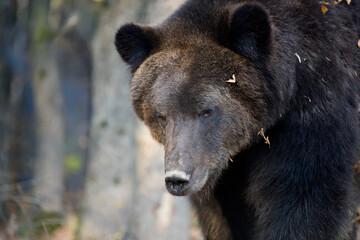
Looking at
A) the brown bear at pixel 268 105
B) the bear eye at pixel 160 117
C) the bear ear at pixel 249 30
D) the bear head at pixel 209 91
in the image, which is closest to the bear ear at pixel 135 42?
the brown bear at pixel 268 105

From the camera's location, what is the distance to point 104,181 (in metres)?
11.4

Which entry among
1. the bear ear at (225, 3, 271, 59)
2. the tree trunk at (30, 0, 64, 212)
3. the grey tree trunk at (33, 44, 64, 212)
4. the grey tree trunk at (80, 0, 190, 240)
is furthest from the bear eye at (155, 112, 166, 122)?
the grey tree trunk at (33, 44, 64, 212)

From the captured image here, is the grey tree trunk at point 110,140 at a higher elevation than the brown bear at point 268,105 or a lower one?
lower

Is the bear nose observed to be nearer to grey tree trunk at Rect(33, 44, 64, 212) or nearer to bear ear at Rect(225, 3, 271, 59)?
bear ear at Rect(225, 3, 271, 59)

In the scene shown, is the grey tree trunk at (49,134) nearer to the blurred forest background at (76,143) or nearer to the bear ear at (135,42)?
the blurred forest background at (76,143)

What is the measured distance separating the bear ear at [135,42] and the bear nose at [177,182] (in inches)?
55.4

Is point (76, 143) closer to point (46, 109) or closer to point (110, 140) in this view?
point (46, 109)

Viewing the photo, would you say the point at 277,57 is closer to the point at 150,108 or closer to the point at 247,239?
the point at 150,108

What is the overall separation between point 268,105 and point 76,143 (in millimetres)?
19712

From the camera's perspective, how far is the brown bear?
541cm

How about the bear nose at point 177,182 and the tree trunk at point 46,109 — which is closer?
the bear nose at point 177,182

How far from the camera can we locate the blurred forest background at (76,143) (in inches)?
356

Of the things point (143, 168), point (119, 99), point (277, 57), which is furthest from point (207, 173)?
point (119, 99)

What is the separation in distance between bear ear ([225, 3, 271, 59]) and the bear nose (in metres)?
1.22
